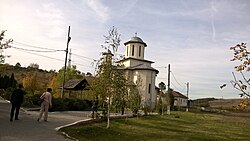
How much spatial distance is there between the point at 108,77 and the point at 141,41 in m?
47.5

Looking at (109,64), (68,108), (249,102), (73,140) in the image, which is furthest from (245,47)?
(68,108)

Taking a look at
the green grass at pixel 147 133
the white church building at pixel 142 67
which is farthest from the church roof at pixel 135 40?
the green grass at pixel 147 133

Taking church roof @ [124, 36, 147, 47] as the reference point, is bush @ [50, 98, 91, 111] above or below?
below

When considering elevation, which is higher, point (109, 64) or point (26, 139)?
point (109, 64)

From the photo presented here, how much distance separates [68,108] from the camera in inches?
1248

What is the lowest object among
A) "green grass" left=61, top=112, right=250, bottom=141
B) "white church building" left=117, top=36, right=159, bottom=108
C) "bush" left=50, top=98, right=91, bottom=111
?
"green grass" left=61, top=112, right=250, bottom=141

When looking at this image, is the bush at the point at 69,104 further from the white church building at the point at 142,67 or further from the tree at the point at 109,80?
the white church building at the point at 142,67

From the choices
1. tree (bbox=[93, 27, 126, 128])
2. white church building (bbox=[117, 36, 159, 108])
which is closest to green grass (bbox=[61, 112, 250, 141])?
tree (bbox=[93, 27, 126, 128])

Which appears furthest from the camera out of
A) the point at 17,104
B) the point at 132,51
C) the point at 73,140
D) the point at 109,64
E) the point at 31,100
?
the point at 132,51

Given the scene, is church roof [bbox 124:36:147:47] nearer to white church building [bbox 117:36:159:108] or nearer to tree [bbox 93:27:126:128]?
white church building [bbox 117:36:159:108]

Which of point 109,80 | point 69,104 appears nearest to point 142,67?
point 69,104

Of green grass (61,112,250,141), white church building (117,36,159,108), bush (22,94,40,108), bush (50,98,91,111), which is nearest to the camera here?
green grass (61,112,250,141)

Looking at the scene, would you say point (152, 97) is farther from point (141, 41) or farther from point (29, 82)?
point (29, 82)

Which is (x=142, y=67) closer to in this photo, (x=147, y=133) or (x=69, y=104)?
(x=69, y=104)
